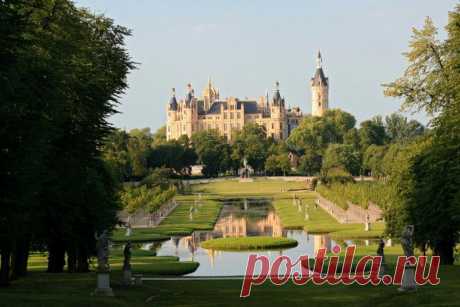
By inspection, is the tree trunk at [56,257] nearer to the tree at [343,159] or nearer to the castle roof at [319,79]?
the tree at [343,159]

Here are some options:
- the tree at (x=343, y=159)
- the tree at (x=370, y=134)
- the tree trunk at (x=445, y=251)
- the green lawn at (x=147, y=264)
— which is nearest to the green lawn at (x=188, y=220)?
the green lawn at (x=147, y=264)

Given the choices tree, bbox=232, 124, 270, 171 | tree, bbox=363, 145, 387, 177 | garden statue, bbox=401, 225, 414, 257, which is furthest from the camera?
tree, bbox=232, 124, 270, 171

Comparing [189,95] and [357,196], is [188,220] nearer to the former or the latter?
[357,196]

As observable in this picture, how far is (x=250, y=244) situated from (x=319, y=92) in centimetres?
14615

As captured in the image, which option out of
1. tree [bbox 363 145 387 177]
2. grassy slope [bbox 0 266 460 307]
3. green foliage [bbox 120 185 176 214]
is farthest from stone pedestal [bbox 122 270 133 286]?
tree [bbox 363 145 387 177]

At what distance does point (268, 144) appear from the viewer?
136125 mm

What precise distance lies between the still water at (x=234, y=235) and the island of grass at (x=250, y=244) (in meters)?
0.56

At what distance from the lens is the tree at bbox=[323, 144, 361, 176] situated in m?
112

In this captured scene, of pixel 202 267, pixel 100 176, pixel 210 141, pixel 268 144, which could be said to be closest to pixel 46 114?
pixel 100 176

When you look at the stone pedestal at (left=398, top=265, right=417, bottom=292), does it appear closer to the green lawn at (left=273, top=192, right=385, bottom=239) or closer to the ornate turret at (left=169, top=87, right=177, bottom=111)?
the green lawn at (left=273, top=192, right=385, bottom=239)

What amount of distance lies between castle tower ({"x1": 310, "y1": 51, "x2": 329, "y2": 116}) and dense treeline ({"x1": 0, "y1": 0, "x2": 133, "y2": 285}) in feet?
513

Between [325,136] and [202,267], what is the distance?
109595mm

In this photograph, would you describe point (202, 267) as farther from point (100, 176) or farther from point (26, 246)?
point (26, 246)

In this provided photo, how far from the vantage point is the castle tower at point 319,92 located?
18312cm
